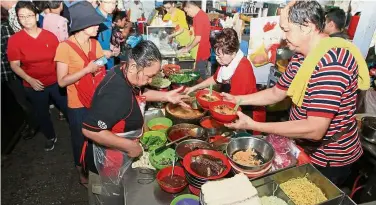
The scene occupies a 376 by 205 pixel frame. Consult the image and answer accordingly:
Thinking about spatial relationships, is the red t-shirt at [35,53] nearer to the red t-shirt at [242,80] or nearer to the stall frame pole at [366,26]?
the red t-shirt at [242,80]

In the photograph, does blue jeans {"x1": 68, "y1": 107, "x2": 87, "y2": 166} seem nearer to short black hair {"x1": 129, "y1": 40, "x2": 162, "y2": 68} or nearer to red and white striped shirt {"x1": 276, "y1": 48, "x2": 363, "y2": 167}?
short black hair {"x1": 129, "y1": 40, "x2": 162, "y2": 68}

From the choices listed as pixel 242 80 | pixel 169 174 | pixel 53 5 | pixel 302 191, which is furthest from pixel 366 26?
pixel 53 5

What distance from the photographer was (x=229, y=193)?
68.5 inches

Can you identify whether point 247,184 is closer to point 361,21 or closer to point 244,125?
point 244,125

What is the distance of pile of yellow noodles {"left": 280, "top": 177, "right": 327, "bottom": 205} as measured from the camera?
6.67 ft

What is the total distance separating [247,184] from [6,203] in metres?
3.61

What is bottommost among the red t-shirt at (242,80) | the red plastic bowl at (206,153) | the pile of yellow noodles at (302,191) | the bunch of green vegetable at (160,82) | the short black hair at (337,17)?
the pile of yellow noodles at (302,191)

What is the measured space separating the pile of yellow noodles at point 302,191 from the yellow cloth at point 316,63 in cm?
63

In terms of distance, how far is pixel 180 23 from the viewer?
6.74 meters

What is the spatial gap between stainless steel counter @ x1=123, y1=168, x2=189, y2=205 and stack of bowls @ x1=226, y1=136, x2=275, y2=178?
48 centimetres

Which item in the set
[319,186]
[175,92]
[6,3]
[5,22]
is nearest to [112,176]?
[175,92]

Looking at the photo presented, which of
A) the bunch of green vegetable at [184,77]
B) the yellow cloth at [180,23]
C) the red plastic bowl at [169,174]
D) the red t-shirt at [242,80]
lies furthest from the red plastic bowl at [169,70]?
the red plastic bowl at [169,174]

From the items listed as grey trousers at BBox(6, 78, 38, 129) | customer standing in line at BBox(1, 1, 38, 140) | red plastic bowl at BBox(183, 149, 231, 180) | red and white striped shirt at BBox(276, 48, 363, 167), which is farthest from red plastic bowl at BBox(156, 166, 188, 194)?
grey trousers at BBox(6, 78, 38, 129)

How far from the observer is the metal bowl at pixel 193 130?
2.73 metres
